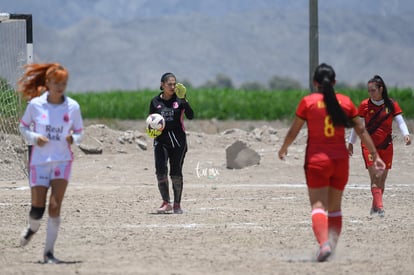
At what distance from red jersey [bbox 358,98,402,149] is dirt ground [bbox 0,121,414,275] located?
106 cm

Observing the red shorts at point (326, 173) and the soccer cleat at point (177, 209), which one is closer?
the red shorts at point (326, 173)

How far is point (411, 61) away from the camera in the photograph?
156 m

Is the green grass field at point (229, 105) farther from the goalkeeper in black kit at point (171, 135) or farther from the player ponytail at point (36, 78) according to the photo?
the player ponytail at point (36, 78)

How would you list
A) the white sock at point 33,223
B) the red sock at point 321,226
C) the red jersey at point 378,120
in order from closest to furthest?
the red sock at point 321,226, the white sock at point 33,223, the red jersey at point 378,120

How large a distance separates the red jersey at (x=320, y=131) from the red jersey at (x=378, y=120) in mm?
4314

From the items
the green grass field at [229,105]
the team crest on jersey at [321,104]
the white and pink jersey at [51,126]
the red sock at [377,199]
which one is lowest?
the green grass field at [229,105]

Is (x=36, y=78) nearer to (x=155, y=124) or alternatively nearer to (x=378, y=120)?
(x=155, y=124)

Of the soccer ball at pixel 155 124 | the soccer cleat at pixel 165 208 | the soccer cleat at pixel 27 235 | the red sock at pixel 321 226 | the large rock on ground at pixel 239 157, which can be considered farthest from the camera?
the large rock on ground at pixel 239 157

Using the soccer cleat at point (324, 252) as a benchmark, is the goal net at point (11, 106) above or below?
below

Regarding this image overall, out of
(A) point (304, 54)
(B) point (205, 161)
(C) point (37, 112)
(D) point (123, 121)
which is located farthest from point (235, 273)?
(A) point (304, 54)

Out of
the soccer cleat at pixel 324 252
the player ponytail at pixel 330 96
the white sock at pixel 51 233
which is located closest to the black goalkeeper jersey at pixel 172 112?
the player ponytail at pixel 330 96

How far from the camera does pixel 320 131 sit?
10609 millimetres

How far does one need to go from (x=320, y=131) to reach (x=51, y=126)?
2.57 metres

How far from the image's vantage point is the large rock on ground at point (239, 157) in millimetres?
25500
